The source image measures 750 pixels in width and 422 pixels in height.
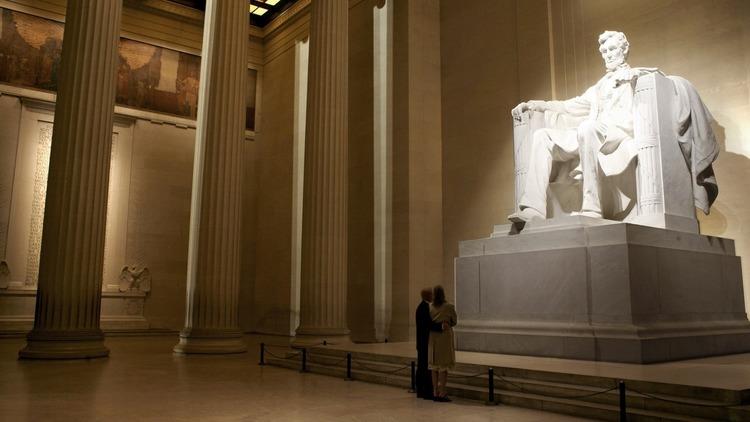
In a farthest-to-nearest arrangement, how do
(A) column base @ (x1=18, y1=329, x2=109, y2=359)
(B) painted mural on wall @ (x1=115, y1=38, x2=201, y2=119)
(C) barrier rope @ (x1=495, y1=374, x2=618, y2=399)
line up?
(B) painted mural on wall @ (x1=115, y1=38, x2=201, y2=119)
(A) column base @ (x1=18, y1=329, x2=109, y2=359)
(C) barrier rope @ (x1=495, y1=374, x2=618, y2=399)

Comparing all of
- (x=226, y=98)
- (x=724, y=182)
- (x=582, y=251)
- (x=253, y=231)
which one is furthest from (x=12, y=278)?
(x=724, y=182)

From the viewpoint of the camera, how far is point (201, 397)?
5984mm

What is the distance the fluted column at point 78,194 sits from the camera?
8906mm

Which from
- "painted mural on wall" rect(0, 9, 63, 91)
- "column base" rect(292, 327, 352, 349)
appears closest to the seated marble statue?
"column base" rect(292, 327, 352, 349)

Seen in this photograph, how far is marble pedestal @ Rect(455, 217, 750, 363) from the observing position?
6309 mm

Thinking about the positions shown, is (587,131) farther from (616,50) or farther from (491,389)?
(491,389)

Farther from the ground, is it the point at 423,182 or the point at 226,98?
the point at 226,98

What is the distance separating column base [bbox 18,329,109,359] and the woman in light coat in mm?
5722

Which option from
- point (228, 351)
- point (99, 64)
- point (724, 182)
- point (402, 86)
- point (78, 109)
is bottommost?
point (228, 351)

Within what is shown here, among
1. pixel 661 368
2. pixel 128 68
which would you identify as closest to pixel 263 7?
pixel 128 68

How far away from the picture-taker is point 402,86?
43.7 ft

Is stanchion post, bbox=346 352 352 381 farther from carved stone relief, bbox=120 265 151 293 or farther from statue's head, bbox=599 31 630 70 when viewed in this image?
carved stone relief, bbox=120 265 151 293

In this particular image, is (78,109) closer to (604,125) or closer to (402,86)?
(402,86)

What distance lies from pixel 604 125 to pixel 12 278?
13.1 metres
